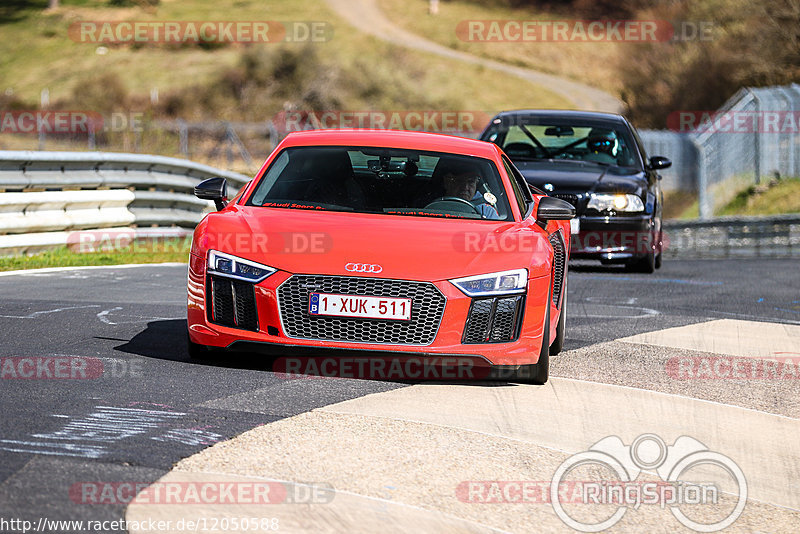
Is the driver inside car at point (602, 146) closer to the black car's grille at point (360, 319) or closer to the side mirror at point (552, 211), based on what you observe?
the side mirror at point (552, 211)

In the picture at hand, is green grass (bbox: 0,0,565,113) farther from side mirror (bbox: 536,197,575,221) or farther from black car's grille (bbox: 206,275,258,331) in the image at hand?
black car's grille (bbox: 206,275,258,331)

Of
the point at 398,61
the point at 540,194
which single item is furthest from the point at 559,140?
the point at 398,61

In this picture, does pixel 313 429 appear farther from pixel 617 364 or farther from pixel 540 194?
pixel 540 194

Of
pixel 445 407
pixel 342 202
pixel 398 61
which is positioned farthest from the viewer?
pixel 398 61

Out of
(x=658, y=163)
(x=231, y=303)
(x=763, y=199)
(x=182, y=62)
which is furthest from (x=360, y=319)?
(x=182, y=62)

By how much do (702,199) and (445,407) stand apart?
1969 centimetres

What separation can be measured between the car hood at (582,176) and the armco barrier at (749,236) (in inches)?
274

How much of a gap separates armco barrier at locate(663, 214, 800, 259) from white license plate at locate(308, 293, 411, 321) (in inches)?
578

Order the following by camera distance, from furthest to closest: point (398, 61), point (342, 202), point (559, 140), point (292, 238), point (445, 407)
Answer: point (398, 61) < point (559, 140) < point (342, 202) < point (292, 238) < point (445, 407)

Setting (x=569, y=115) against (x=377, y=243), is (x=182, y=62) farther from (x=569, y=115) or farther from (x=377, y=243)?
(x=377, y=243)

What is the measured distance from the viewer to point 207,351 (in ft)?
24.3

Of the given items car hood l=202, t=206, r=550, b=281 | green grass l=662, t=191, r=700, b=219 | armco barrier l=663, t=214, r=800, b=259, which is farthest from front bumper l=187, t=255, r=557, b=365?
green grass l=662, t=191, r=700, b=219

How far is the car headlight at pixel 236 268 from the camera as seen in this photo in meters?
7.03

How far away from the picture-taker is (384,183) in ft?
27.0
